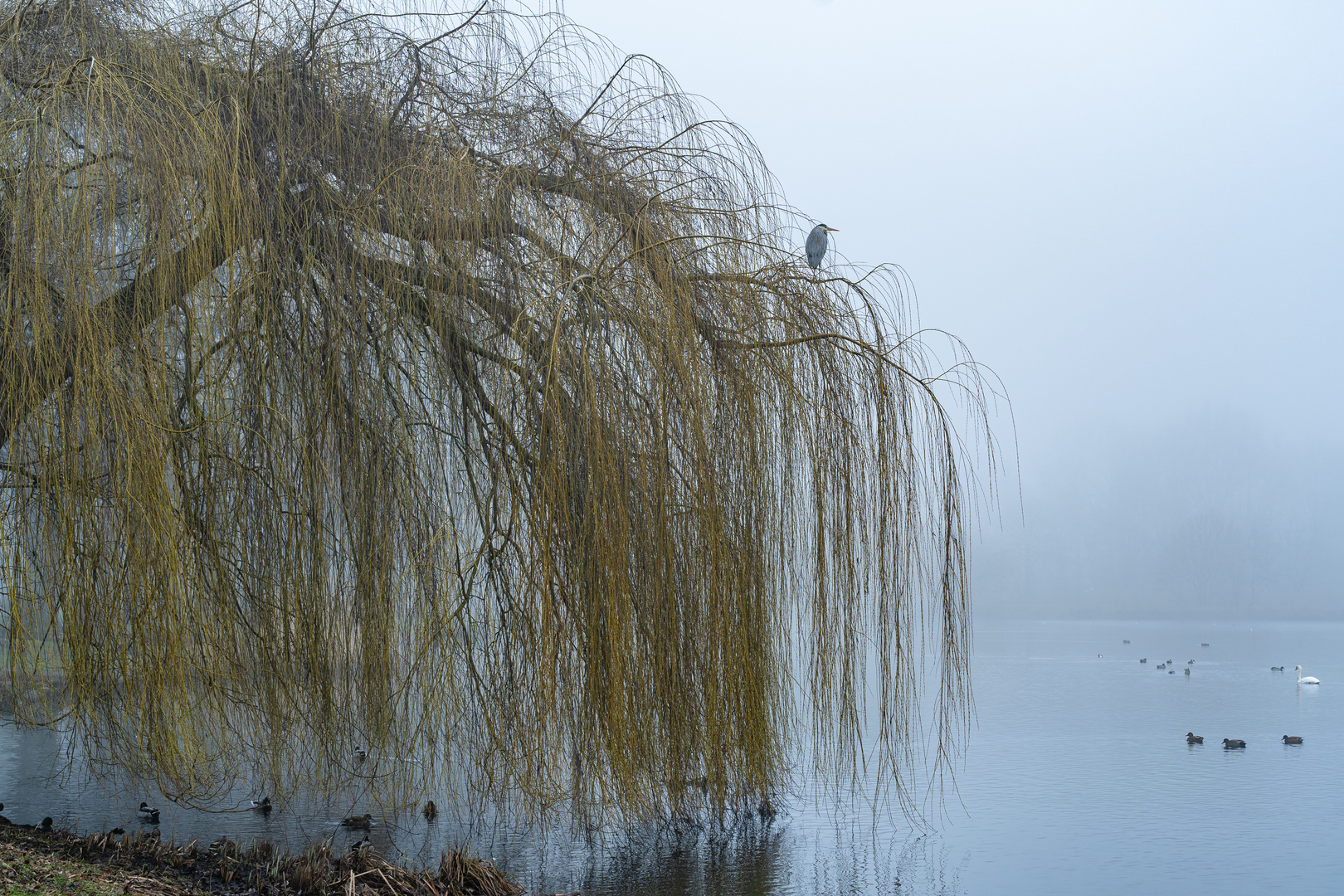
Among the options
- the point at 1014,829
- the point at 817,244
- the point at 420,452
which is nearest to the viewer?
the point at 420,452

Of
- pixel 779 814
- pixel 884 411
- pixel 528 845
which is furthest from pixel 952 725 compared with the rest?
pixel 884 411

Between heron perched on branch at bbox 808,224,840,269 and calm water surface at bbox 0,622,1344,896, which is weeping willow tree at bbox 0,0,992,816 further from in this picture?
calm water surface at bbox 0,622,1344,896

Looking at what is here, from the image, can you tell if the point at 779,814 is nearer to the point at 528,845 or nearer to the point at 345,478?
the point at 528,845

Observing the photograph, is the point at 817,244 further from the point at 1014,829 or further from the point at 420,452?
the point at 1014,829

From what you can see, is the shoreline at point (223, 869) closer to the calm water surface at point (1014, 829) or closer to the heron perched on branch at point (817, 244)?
the calm water surface at point (1014, 829)

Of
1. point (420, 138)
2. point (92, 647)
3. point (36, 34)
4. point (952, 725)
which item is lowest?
point (952, 725)

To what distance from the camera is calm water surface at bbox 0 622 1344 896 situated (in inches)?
209

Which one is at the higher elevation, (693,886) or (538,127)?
(538,127)

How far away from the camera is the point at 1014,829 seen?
293 inches

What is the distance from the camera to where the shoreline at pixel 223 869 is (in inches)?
155

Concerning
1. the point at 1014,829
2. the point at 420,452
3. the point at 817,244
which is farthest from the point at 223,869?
the point at 1014,829

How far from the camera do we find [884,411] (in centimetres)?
446

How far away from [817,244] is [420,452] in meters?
2.51

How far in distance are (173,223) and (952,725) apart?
10702 mm
